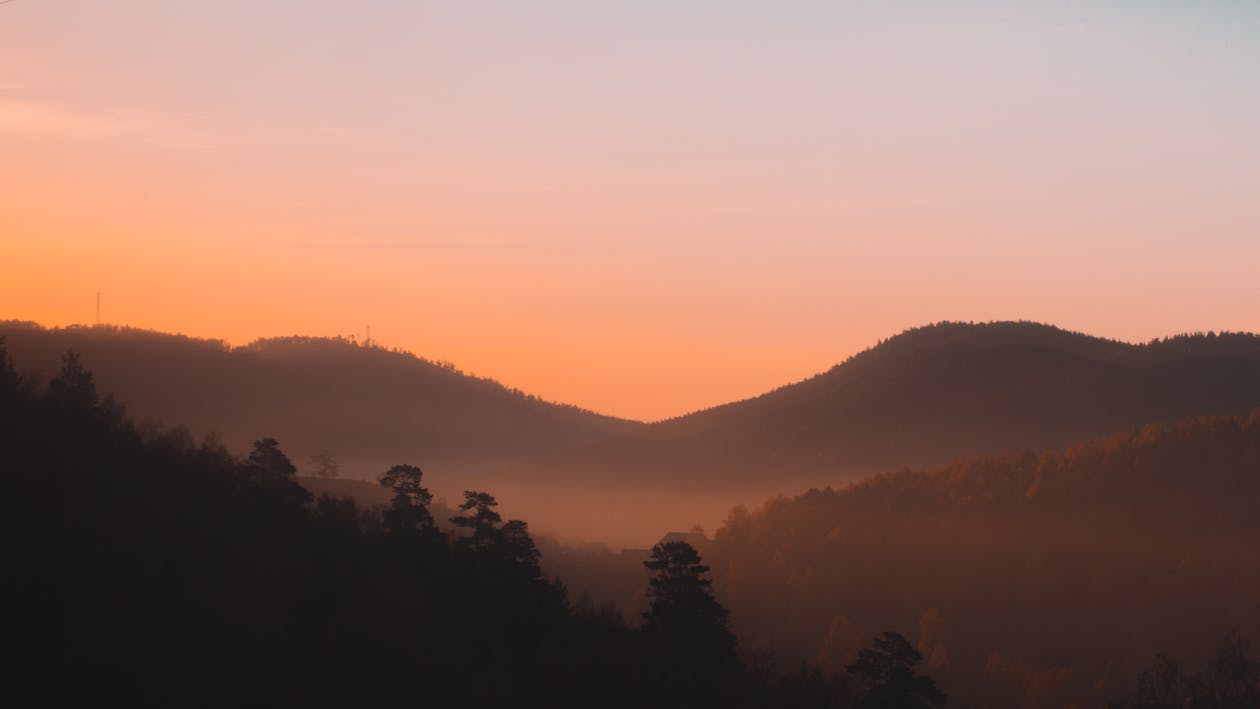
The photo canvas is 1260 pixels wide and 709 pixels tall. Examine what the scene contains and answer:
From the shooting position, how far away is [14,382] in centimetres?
9144

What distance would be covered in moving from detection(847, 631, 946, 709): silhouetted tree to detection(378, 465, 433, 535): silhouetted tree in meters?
31.0

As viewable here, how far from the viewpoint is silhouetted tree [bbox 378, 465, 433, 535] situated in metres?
97.1

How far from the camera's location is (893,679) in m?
77.6

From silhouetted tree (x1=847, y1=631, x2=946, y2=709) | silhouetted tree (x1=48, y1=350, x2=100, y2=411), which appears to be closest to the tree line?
silhouetted tree (x1=847, y1=631, x2=946, y2=709)

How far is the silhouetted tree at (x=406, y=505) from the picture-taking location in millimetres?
97125

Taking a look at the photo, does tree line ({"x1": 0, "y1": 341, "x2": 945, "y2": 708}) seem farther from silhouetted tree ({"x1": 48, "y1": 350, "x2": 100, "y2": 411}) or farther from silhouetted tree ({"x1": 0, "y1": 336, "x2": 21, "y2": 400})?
silhouetted tree ({"x1": 48, "y1": 350, "x2": 100, "y2": 411})

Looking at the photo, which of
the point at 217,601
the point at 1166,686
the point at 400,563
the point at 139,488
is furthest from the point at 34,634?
the point at 1166,686

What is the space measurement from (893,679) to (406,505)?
115ft

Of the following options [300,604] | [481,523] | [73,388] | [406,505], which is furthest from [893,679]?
[73,388]

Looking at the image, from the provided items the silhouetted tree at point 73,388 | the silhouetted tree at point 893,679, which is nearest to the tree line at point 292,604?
the silhouetted tree at point 893,679

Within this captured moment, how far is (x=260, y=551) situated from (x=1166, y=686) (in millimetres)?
141411

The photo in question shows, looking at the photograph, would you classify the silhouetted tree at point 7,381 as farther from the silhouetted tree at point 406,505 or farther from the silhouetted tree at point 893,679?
the silhouetted tree at point 893,679

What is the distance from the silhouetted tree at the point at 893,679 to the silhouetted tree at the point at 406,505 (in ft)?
102

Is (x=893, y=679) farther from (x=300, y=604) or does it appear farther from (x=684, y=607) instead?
(x=300, y=604)
